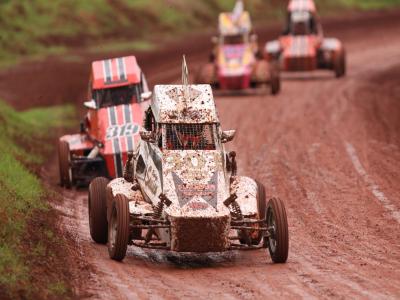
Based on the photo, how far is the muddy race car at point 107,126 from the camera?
899 inches

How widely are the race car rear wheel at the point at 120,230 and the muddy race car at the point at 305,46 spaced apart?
23.1 m

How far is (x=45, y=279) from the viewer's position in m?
13.7

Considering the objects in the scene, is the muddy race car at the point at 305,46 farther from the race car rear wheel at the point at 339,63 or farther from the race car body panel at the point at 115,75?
Result: the race car body panel at the point at 115,75

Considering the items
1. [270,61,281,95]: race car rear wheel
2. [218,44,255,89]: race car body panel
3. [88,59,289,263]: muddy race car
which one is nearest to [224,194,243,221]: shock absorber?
[88,59,289,263]: muddy race car

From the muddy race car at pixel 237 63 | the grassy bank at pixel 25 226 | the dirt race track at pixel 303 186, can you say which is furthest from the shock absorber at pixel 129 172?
the muddy race car at pixel 237 63

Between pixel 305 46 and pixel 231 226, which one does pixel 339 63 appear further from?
pixel 231 226

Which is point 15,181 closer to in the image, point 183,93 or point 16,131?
point 183,93

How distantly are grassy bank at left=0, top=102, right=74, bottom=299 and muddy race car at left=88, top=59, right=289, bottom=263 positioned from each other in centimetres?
99

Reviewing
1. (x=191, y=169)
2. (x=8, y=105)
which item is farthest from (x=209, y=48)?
(x=191, y=169)

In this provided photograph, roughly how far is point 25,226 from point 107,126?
7.57 metres

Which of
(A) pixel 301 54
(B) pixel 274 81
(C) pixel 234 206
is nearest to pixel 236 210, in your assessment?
(C) pixel 234 206

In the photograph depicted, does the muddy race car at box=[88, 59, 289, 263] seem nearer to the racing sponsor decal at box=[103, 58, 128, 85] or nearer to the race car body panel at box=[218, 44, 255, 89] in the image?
the racing sponsor decal at box=[103, 58, 128, 85]

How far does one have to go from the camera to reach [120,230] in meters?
15.3

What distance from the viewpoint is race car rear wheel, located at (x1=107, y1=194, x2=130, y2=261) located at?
50.5 ft
